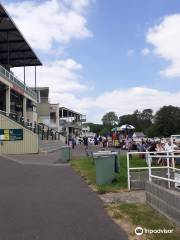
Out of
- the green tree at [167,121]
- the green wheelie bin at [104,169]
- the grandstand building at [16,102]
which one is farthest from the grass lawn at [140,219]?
the green tree at [167,121]

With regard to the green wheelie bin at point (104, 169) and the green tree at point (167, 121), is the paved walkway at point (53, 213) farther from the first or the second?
the green tree at point (167, 121)

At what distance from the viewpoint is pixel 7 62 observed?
5541cm

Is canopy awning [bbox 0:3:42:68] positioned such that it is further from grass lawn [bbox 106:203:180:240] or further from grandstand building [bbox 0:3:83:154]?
grass lawn [bbox 106:203:180:240]

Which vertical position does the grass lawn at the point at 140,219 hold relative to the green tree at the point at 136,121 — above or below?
below

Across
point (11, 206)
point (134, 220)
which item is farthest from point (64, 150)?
point (134, 220)

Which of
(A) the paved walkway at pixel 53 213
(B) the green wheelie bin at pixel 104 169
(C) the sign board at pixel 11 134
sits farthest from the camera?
(C) the sign board at pixel 11 134

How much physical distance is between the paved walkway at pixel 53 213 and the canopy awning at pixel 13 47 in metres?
27.3

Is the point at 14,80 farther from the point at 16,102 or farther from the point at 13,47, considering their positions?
the point at 16,102

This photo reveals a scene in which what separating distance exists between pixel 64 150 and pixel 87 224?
728 inches

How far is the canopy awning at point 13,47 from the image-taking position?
138ft

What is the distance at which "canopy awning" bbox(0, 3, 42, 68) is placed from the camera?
4212cm

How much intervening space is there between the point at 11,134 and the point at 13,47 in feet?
59.4

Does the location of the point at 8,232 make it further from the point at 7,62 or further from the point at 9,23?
the point at 7,62

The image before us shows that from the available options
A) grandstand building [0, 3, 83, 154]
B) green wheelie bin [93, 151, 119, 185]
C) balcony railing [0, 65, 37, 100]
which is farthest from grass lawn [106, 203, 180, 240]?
balcony railing [0, 65, 37, 100]
